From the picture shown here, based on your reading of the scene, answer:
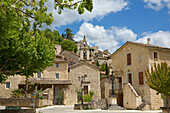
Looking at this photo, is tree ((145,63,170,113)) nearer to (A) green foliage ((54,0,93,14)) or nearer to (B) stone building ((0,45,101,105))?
(A) green foliage ((54,0,93,14))

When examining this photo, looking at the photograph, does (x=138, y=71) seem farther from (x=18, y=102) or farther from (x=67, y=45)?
(x=67, y=45)

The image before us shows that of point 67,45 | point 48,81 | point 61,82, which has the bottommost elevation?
point 61,82

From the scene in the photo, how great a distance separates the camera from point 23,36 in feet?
43.3

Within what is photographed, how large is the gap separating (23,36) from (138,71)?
1714cm

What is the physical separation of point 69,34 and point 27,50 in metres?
84.7

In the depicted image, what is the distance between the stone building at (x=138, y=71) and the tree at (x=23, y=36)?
13.4 metres

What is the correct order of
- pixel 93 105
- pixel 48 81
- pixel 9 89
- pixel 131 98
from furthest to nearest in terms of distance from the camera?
1. pixel 48 81
2. pixel 9 89
3. pixel 93 105
4. pixel 131 98

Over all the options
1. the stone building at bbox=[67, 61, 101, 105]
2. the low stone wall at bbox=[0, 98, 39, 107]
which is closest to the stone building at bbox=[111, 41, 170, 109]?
the stone building at bbox=[67, 61, 101, 105]

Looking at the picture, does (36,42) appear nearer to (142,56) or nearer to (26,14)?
(26,14)

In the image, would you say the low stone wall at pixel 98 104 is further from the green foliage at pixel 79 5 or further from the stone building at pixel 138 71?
the green foliage at pixel 79 5

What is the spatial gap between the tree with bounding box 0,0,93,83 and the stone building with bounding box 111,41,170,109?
13.4 metres

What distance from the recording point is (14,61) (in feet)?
47.0

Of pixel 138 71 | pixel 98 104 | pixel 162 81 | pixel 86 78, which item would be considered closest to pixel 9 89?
pixel 86 78

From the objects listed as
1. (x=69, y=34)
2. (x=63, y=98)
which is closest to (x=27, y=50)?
(x=63, y=98)
